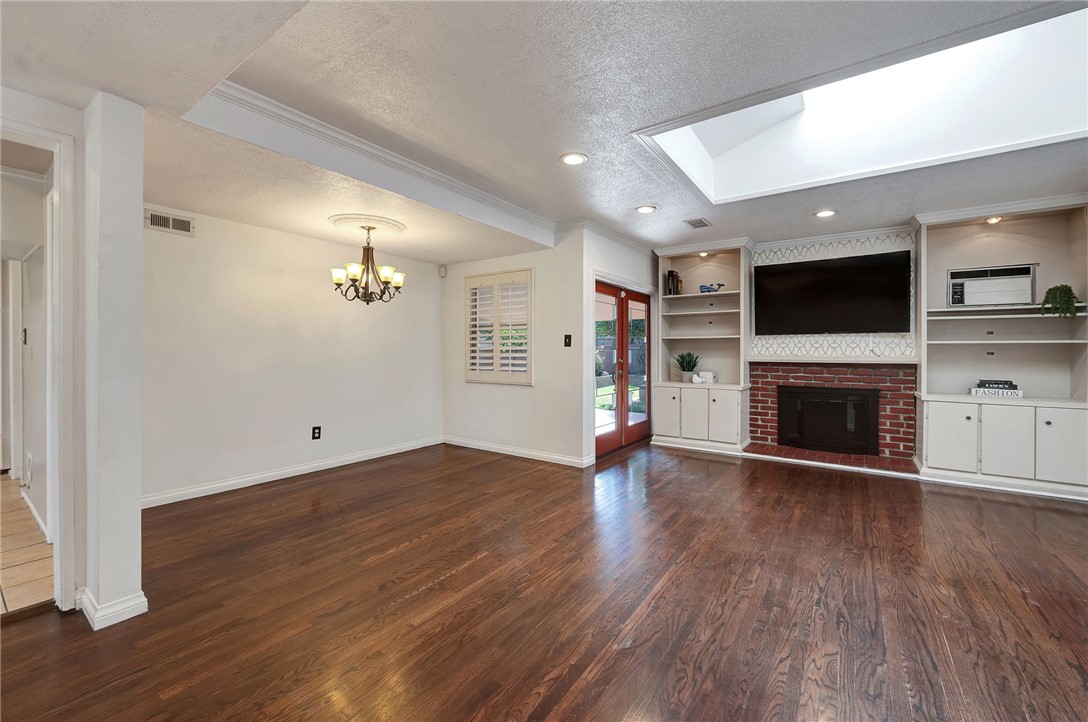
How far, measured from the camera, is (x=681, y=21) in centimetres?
185

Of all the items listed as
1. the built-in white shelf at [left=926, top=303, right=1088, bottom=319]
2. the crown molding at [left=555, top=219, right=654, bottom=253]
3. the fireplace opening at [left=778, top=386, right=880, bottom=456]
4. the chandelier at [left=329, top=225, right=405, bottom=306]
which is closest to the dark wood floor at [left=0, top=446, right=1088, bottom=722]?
the fireplace opening at [left=778, top=386, right=880, bottom=456]

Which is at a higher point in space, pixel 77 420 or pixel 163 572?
pixel 77 420

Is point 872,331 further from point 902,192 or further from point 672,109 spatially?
point 672,109

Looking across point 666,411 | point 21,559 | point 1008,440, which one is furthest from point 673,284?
point 21,559

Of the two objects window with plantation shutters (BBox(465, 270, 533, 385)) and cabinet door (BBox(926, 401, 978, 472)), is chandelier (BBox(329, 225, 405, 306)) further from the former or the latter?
cabinet door (BBox(926, 401, 978, 472))

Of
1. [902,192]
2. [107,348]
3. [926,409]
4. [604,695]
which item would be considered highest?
[902,192]

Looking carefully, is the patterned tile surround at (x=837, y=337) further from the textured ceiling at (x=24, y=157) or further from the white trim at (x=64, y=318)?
the textured ceiling at (x=24, y=157)

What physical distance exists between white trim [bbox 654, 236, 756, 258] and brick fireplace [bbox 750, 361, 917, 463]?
1.46 metres

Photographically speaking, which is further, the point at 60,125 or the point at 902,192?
the point at 902,192

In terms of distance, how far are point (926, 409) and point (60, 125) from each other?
20.9ft

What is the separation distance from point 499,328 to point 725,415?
2852mm

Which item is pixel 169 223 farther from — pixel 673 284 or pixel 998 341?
pixel 998 341

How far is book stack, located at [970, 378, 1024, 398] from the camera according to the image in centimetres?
407

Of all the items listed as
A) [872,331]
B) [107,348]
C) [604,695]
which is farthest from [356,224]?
[872,331]
